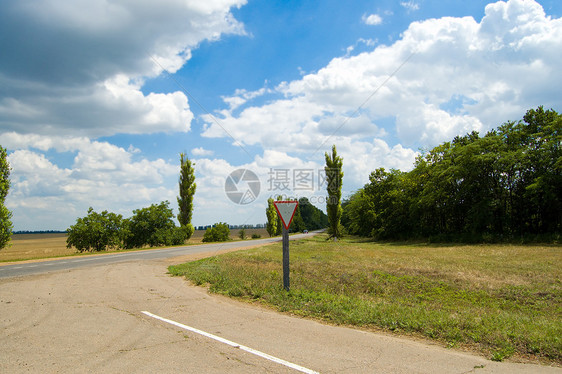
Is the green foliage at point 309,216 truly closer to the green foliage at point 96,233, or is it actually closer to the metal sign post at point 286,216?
the green foliage at point 96,233

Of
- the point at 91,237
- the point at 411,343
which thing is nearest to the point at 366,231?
the point at 91,237

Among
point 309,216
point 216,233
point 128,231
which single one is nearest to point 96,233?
point 128,231

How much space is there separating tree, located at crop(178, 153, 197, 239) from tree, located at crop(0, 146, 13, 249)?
2100cm

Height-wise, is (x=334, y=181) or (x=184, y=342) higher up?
(x=334, y=181)

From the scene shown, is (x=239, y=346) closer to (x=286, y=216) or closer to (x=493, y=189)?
(x=286, y=216)

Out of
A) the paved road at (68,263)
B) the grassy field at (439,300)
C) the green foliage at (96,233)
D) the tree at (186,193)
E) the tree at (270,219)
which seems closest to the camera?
the grassy field at (439,300)

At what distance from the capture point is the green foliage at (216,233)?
45344 mm

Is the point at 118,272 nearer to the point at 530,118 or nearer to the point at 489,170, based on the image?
the point at 489,170

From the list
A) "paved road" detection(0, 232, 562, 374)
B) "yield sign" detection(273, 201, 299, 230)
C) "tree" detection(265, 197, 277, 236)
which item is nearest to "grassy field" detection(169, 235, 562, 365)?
"paved road" detection(0, 232, 562, 374)

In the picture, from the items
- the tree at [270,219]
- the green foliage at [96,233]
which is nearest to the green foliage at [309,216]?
the tree at [270,219]

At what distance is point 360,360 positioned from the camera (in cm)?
443

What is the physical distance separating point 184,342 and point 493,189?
37.1 m

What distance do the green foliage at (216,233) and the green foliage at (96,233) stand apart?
1425 cm

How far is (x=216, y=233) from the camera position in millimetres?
45844
